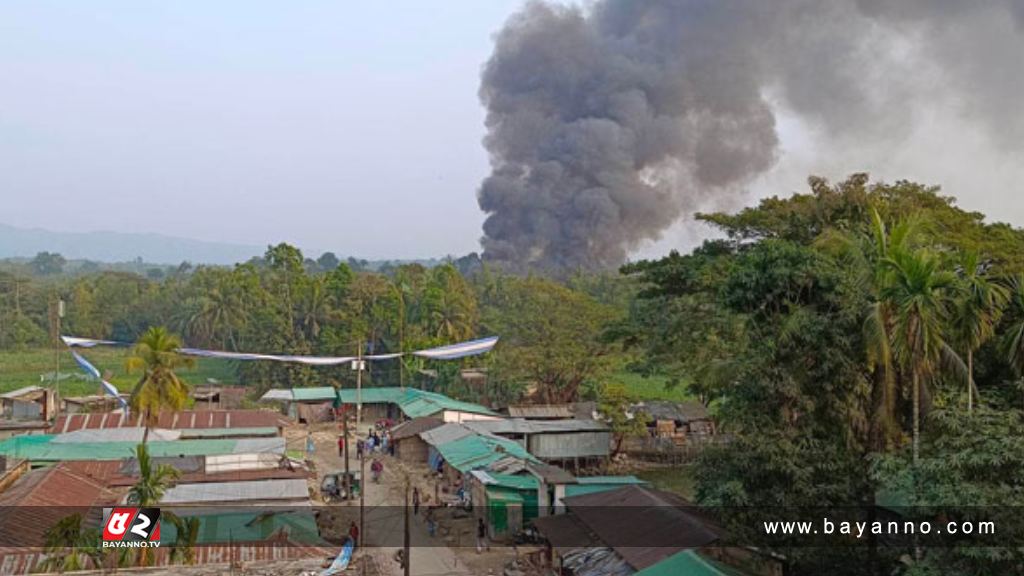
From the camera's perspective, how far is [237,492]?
17.7 m

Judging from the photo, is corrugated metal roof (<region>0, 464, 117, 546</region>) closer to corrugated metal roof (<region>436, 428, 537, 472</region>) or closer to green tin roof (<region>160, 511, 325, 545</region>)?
green tin roof (<region>160, 511, 325, 545</region>)

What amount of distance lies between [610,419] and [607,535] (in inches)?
530

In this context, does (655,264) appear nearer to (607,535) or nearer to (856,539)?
(607,535)

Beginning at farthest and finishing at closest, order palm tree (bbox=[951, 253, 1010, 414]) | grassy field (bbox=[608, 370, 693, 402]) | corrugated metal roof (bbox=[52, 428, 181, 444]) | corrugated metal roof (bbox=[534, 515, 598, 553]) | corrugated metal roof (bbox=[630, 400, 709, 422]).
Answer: grassy field (bbox=[608, 370, 693, 402])
corrugated metal roof (bbox=[630, 400, 709, 422])
corrugated metal roof (bbox=[52, 428, 181, 444])
corrugated metal roof (bbox=[534, 515, 598, 553])
palm tree (bbox=[951, 253, 1010, 414])

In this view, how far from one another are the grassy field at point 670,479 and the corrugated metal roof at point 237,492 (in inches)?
457

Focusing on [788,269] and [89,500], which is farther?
[89,500]

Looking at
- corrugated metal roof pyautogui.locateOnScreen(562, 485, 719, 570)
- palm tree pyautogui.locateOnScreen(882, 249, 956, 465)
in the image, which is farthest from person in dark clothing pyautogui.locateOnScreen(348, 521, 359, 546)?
palm tree pyautogui.locateOnScreen(882, 249, 956, 465)

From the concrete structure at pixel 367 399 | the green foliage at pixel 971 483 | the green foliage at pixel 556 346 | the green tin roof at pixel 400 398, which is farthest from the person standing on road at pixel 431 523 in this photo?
the green foliage at pixel 556 346

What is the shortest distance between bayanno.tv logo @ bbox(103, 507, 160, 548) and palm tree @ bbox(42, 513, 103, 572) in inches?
24.9

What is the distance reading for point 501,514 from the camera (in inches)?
761

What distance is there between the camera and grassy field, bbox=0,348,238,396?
46216 millimetres

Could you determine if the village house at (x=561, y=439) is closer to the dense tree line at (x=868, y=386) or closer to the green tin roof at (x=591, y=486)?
the green tin roof at (x=591, y=486)

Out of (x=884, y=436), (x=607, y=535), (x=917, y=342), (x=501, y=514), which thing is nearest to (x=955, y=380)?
(x=884, y=436)

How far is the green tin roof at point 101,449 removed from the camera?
2323cm
